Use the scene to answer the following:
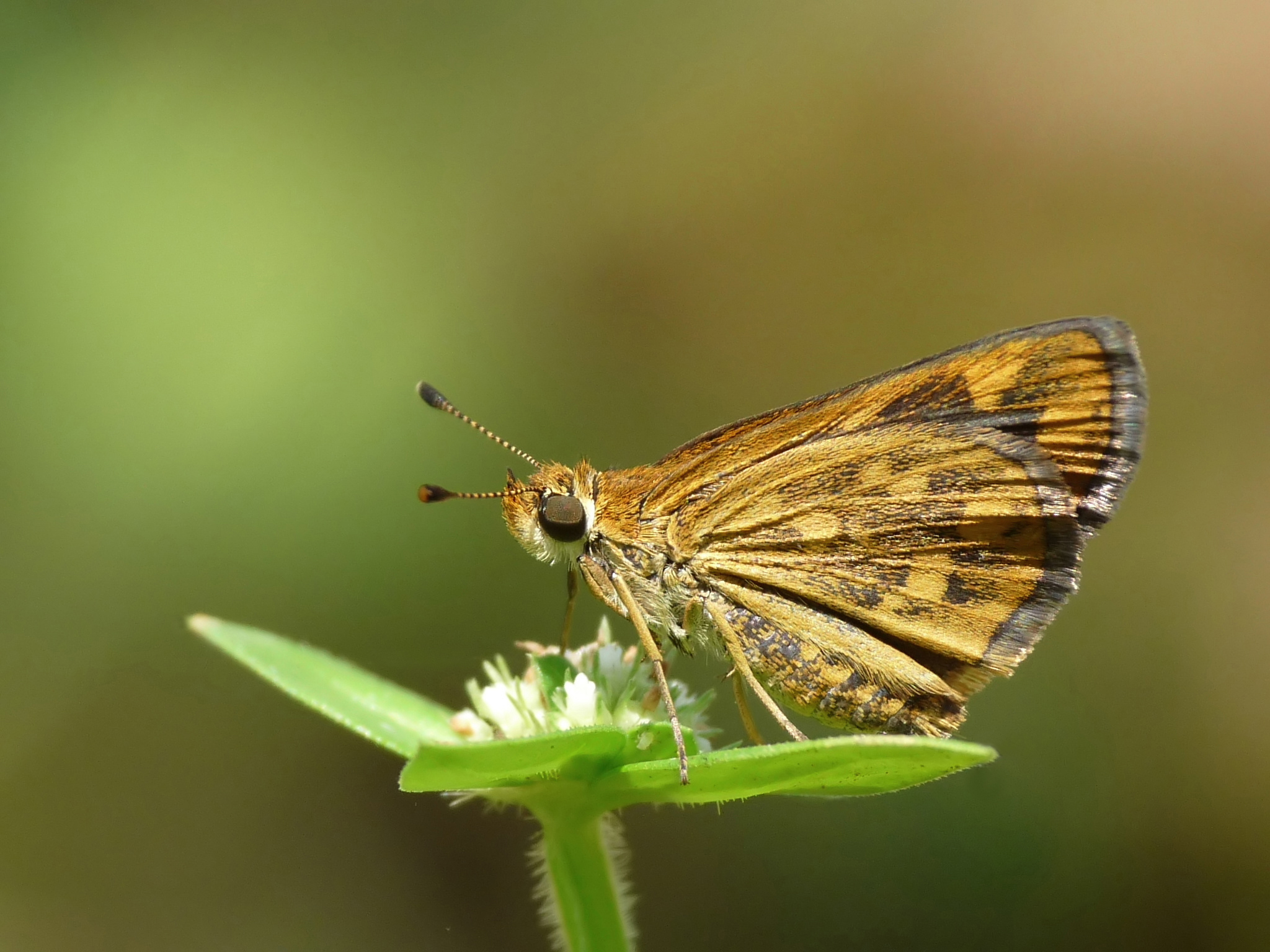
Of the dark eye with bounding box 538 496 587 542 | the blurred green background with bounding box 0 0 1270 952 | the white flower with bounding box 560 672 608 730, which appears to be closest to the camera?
the white flower with bounding box 560 672 608 730

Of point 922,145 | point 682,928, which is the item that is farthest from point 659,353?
point 682,928

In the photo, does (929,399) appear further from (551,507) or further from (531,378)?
(531,378)

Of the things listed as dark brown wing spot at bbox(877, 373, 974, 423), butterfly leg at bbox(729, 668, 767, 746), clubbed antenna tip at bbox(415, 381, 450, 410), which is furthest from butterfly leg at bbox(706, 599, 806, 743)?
clubbed antenna tip at bbox(415, 381, 450, 410)

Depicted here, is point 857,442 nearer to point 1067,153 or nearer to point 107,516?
point 107,516

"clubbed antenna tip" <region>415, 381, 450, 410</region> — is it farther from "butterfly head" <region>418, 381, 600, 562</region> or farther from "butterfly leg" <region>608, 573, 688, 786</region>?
"butterfly leg" <region>608, 573, 688, 786</region>

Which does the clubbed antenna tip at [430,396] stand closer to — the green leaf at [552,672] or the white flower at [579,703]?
the green leaf at [552,672]

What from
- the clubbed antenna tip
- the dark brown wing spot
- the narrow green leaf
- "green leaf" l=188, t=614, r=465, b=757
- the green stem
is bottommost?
the green stem
